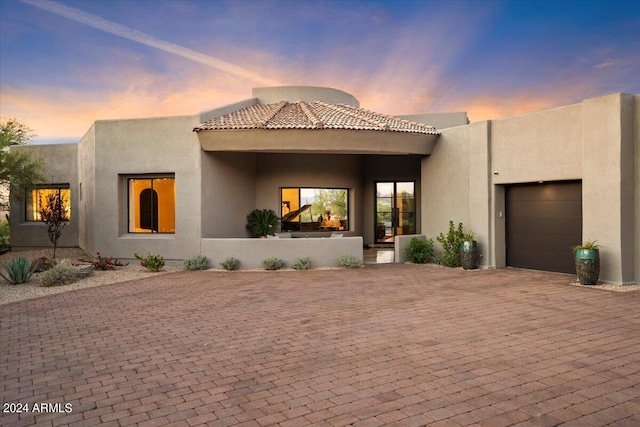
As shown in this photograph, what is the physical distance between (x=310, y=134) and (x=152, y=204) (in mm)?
6446

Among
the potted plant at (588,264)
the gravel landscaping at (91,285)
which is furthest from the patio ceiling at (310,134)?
the potted plant at (588,264)

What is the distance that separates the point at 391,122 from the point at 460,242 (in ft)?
17.9

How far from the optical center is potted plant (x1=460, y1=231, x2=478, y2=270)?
13.9 meters

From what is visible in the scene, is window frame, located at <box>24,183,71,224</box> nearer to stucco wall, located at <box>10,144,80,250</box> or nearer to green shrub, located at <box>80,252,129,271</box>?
stucco wall, located at <box>10,144,80,250</box>

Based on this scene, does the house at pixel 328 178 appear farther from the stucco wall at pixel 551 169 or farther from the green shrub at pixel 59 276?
the green shrub at pixel 59 276

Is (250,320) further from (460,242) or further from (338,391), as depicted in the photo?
(460,242)

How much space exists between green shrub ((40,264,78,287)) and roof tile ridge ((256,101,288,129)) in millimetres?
7181

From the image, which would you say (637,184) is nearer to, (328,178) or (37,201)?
(328,178)

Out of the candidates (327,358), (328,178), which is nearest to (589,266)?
(327,358)

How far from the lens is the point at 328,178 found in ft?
Answer: 64.7

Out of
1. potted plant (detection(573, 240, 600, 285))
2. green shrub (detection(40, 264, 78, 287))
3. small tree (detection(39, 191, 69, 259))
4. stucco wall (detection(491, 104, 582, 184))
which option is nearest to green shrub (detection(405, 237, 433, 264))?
stucco wall (detection(491, 104, 582, 184))

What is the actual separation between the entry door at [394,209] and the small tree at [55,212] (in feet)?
46.3

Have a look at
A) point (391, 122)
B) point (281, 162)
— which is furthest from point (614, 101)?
point (281, 162)

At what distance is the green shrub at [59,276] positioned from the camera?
1155 cm
